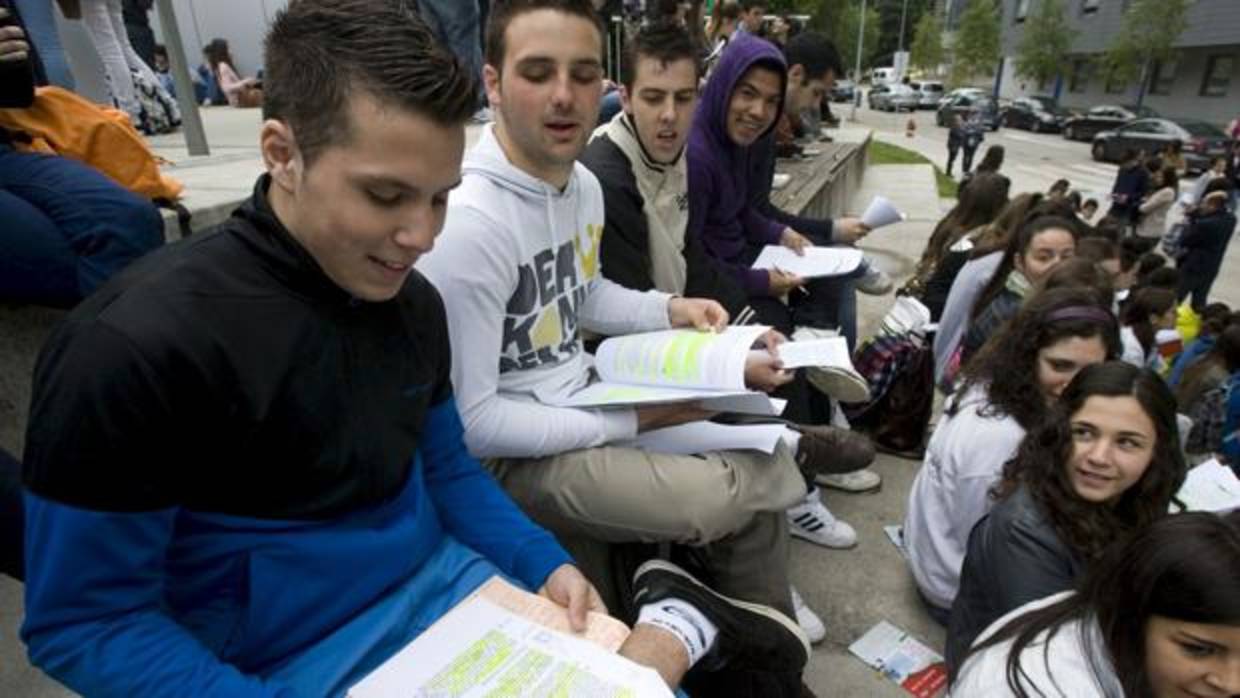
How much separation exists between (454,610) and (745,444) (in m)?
0.84

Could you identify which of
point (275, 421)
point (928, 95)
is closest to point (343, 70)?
point (275, 421)

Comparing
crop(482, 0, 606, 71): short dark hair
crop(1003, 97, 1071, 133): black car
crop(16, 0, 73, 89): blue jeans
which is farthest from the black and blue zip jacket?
crop(1003, 97, 1071, 133): black car

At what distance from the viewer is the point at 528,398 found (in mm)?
1840

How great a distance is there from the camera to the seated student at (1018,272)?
3.58 metres

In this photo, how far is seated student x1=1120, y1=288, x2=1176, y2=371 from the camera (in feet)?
15.3

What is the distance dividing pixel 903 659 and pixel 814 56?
3.30 meters

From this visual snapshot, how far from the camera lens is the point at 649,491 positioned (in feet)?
5.53

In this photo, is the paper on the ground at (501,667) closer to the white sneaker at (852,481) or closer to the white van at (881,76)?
the white sneaker at (852,481)

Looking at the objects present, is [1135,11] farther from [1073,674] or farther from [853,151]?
[1073,674]

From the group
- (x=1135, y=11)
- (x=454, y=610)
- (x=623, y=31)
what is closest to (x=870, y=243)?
(x=623, y=31)

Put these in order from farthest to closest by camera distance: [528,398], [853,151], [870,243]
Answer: [853,151] → [870,243] → [528,398]

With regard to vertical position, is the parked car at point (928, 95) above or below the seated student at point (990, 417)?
below

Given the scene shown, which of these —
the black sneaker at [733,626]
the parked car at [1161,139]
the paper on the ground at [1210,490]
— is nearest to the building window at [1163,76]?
the parked car at [1161,139]

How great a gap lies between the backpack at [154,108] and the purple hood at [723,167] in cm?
365
